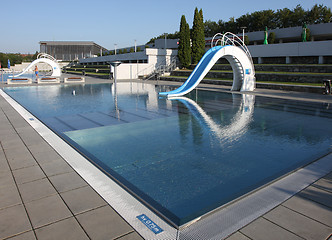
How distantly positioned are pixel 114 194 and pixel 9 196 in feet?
5.78

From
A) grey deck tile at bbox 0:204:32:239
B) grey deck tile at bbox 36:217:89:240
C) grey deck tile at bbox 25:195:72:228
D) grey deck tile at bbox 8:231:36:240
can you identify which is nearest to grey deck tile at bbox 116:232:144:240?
grey deck tile at bbox 36:217:89:240

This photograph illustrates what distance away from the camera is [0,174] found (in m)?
5.34

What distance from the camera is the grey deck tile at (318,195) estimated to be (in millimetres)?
4254

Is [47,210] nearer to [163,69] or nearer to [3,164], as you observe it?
[3,164]

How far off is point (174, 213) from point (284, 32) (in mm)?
40898

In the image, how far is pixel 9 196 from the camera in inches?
175

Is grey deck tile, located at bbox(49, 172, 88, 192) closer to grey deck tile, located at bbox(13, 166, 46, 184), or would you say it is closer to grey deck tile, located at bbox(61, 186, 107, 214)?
grey deck tile, located at bbox(61, 186, 107, 214)

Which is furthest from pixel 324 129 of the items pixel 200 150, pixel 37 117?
pixel 37 117

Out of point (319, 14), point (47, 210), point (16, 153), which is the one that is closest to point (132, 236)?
point (47, 210)

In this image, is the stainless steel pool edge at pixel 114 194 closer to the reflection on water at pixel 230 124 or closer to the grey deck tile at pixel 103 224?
the grey deck tile at pixel 103 224

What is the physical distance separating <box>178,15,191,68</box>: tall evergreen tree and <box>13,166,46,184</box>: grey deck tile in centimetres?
3376

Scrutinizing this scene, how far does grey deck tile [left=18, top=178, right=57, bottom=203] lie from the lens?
442 centimetres

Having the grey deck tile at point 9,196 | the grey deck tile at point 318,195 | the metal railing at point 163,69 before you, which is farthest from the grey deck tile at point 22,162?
the metal railing at point 163,69

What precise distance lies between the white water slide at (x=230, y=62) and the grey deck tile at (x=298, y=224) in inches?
548
